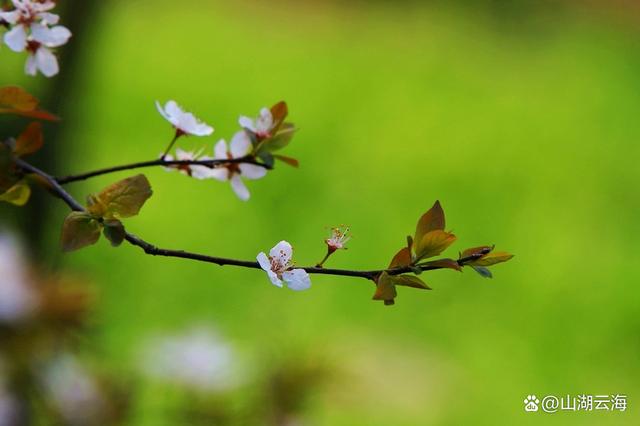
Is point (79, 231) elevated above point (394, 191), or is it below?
above

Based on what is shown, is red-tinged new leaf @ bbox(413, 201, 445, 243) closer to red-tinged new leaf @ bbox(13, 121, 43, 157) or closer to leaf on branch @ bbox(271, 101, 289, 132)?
leaf on branch @ bbox(271, 101, 289, 132)

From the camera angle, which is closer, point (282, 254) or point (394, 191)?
point (282, 254)

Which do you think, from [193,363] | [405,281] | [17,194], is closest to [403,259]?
[405,281]

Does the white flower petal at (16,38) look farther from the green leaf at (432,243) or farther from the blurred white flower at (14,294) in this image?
the blurred white flower at (14,294)

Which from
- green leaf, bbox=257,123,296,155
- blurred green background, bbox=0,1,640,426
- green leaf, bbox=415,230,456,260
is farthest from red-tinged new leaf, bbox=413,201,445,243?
blurred green background, bbox=0,1,640,426

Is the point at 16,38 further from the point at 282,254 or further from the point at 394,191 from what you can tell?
the point at 394,191

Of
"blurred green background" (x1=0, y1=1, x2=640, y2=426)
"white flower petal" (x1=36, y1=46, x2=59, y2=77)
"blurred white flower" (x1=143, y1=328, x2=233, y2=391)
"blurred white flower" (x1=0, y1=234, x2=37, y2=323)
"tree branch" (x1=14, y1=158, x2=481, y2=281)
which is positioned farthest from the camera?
"blurred green background" (x1=0, y1=1, x2=640, y2=426)

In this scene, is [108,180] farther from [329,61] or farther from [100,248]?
[329,61]
